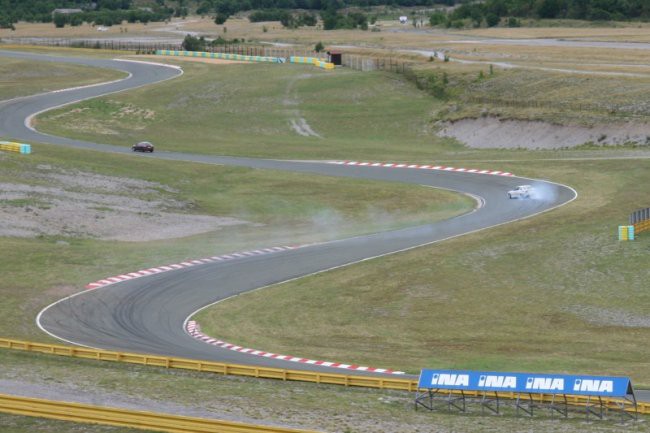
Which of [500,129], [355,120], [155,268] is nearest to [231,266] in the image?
[155,268]

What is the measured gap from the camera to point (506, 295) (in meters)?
52.3

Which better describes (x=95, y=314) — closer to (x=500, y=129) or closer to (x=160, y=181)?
(x=160, y=181)

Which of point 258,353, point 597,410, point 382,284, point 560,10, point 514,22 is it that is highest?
point 560,10

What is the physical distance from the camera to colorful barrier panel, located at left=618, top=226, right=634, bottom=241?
5947cm

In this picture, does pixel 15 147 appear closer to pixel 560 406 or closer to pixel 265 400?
pixel 265 400

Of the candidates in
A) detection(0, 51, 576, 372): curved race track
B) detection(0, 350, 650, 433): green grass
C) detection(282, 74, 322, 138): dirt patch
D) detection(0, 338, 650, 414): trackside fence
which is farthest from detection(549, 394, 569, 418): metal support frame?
detection(282, 74, 322, 138): dirt patch

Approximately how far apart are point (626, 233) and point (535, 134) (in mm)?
40604

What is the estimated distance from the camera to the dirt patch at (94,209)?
226ft

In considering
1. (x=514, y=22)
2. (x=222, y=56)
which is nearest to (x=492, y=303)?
(x=222, y=56)

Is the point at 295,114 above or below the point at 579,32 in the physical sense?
below

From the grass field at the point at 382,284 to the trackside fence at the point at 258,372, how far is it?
0.80 m

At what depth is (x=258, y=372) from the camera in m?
40.2

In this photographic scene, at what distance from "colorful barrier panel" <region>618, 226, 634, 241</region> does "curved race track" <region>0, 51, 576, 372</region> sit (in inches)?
397

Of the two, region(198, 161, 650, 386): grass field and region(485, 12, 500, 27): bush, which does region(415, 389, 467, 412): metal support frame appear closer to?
region(198, 161, 650, 386): grass field
